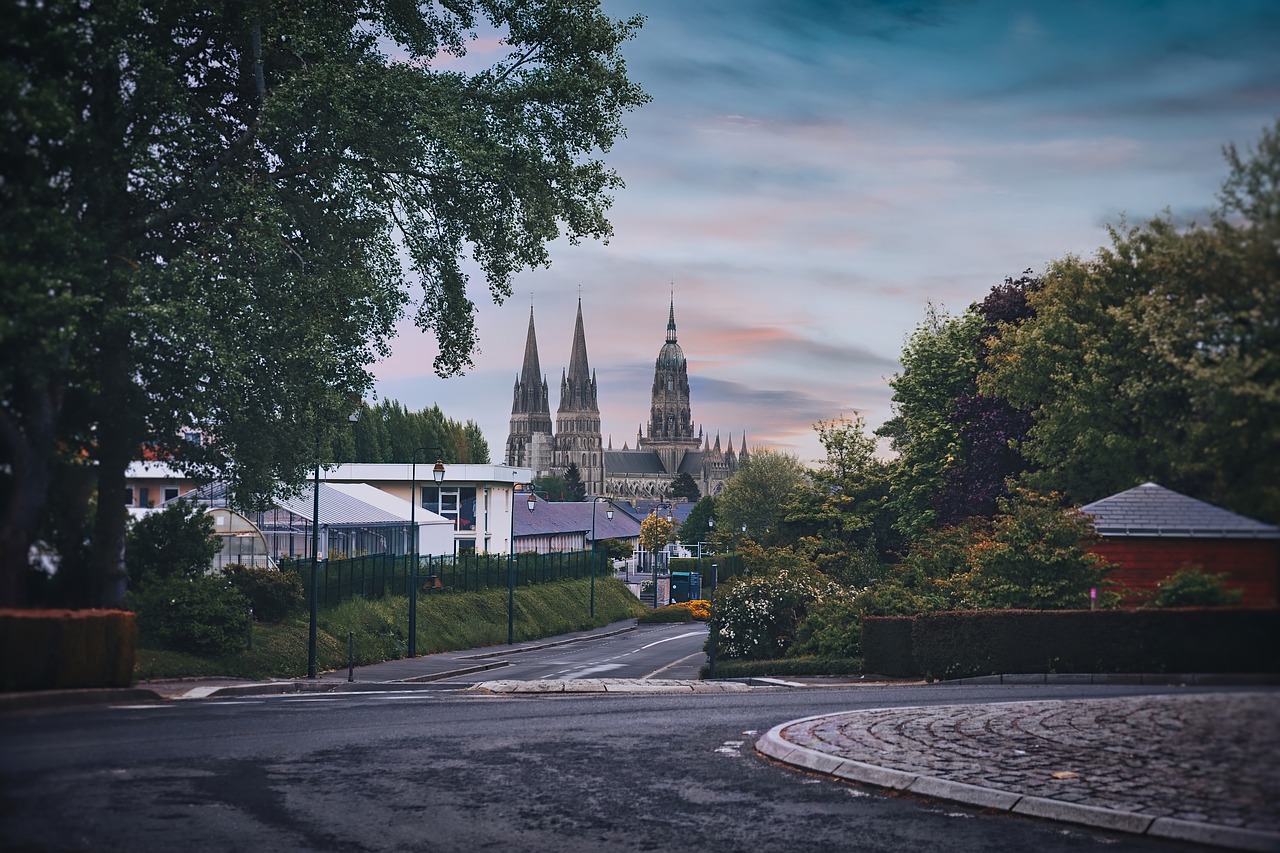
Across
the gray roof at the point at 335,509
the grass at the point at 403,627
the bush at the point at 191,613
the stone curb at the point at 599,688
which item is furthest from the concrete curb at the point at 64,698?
the stone curb at the point at 599,688

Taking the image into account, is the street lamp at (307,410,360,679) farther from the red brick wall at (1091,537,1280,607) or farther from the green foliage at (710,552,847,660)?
the green foliage at (710,552,847,660)

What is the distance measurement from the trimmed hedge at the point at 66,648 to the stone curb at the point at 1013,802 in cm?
632

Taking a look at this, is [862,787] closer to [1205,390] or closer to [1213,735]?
[1213,735]

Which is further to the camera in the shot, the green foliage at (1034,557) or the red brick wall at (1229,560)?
the green foliage at (1034,557)

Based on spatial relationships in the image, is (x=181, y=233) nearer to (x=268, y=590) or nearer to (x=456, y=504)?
(x=268, y=590)

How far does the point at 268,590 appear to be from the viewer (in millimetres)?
13227

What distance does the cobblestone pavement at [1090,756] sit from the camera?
6.16m

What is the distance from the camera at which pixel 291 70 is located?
809 centimetres

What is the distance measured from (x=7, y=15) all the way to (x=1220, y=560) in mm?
6900

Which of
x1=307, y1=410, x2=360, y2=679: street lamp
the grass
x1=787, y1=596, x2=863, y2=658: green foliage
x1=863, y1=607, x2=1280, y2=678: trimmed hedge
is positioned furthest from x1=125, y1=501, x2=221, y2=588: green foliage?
x1=787, y1=596, x2=863, y2=658: green foliage

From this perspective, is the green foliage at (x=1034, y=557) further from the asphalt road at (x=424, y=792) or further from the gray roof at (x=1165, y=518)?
the asphalt road at (x=424, y=792)

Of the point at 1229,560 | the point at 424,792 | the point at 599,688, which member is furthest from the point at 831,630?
the point at 1229,560

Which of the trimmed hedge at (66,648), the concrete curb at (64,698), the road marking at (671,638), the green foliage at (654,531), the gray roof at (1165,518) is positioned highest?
the green foliage at (654,531)

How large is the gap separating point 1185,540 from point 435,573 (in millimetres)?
56474
